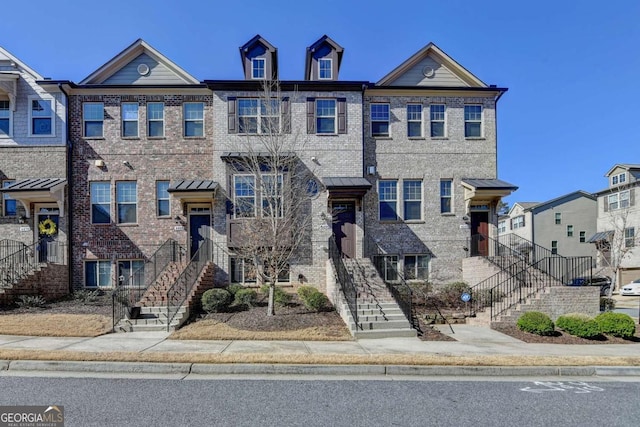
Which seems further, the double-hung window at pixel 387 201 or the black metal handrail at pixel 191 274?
the double-hung window at pixel 387 201

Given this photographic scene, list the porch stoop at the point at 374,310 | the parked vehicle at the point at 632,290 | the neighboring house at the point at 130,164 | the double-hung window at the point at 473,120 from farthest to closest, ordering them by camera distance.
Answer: the parked vehicle at the point at 632,290 < the double-hung window at the point at 473,120 < the neighboring house at the point at 130,164 < the porch stoop at the point at 374,310

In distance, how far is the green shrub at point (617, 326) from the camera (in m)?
11.1

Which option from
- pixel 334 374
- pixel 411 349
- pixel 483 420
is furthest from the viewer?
pixel 411 349

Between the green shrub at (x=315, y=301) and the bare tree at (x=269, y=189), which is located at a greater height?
the bare tree at (x=269, y=189)

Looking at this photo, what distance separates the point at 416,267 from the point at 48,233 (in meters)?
15.9

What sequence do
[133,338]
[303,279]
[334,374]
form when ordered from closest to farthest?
[334,374]
[133,338]
[303,279]

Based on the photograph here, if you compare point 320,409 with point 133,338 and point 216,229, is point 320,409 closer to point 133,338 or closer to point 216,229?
point 133,338

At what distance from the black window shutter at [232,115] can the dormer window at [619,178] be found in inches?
1421

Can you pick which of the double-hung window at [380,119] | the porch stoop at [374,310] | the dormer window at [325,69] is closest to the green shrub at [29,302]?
the porch stoop at [374,310]

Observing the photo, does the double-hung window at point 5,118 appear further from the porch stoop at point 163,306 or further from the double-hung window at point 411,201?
the double-hung window at point 411,201

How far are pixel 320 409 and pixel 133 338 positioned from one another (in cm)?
679

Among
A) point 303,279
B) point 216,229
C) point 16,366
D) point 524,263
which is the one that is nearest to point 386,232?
point 303,279

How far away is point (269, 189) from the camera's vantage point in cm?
1470

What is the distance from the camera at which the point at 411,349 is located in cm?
945
